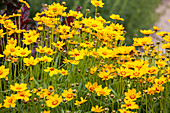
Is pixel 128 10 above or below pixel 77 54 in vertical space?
above

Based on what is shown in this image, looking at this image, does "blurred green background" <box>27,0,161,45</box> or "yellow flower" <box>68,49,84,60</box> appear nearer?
"yellow flower" <box>68,49,84,60</box>

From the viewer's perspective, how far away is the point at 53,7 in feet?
6.89

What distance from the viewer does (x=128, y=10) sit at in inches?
171

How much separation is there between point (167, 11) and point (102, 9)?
110 inches

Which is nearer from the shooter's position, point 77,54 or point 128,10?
point 77,54

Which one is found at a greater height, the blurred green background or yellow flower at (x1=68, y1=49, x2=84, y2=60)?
the blurred green background

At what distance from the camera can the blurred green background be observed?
12.7 ft

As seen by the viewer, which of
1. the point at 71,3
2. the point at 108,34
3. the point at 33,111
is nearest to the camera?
the point at 33,111

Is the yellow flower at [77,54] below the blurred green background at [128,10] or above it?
below

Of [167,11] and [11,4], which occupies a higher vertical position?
[167,11]

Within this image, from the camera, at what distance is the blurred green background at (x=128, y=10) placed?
3883mm

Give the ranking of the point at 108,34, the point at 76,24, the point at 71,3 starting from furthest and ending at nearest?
1. the point at 71,3
2. the point at 76,24
3. the point at 108,34

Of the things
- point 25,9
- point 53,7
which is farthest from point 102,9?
point 53,7

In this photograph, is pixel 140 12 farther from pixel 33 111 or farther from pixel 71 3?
pixel 33 111
